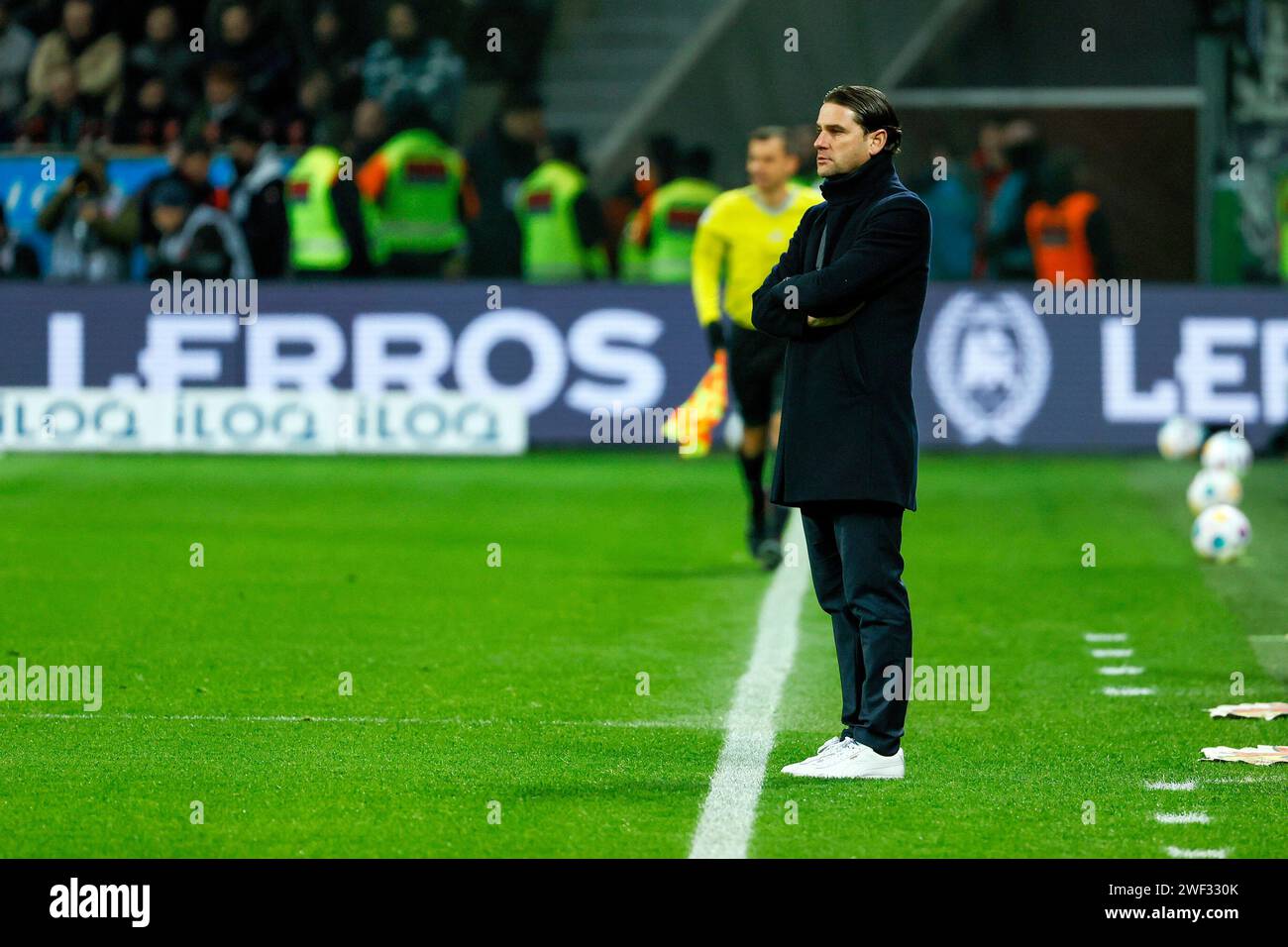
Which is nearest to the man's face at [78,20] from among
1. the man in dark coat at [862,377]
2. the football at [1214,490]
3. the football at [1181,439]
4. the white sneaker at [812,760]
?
the football at [1181,439]

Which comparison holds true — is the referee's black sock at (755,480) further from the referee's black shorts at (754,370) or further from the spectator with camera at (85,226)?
the spectator with camera at (85,226)

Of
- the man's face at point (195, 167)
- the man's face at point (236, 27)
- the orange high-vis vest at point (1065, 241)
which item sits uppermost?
the man's face at point (236, 27)

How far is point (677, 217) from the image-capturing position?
63.1 ft

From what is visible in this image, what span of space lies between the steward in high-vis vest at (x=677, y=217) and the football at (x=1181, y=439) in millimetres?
3953

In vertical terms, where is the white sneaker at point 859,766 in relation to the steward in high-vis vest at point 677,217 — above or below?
below

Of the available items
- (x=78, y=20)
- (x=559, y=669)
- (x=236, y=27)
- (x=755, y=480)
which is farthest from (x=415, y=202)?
(x=559, y=669)

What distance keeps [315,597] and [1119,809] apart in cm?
538

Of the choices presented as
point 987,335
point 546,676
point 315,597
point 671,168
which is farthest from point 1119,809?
point 671,168

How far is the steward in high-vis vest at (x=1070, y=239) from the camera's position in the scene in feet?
63.2

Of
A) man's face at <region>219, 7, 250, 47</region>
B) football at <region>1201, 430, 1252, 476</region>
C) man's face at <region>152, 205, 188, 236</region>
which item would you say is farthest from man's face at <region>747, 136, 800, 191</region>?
man's face at <region>219, 7, 250, 47</region>

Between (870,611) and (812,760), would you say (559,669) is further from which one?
(870,611)

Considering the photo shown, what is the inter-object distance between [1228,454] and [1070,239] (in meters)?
3.59

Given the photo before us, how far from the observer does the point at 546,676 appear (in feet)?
29.6

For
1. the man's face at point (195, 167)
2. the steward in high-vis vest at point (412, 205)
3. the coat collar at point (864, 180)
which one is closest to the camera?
the coat collar at point (864, 180)
